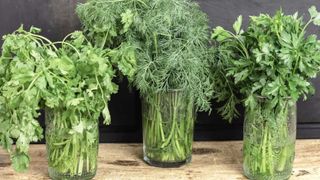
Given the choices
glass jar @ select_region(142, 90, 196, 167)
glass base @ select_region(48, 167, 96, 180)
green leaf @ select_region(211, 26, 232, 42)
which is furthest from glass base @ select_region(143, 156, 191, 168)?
green leaf @ select_region(211, 26, 232, 42)

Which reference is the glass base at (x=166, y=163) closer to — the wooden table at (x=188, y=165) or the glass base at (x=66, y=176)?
the wooden table at (x=188, y=165)

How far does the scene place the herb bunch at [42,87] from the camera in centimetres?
93

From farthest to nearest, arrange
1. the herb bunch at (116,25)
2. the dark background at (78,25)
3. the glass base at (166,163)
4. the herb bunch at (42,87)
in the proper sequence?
the dark background at (78,25) < the glass base at (166,163) < the herb bunch at (116,25) < the herb bunch at (42,87)

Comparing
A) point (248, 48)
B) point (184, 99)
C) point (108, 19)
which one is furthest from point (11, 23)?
point (248, 48)

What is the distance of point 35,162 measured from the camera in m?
1.19

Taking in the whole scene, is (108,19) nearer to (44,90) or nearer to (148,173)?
(44,90)

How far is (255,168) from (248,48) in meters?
0.25

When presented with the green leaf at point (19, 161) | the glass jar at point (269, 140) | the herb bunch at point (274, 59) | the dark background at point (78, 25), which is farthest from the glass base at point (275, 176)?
the green leaf at point (19, 161)

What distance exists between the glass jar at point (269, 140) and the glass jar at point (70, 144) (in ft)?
1.07

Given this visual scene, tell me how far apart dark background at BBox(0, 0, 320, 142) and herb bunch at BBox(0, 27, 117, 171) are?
9.2 inches

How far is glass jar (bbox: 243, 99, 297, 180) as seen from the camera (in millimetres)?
1048

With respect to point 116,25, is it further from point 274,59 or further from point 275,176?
point 275,176

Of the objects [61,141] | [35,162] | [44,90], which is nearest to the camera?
[44,90]

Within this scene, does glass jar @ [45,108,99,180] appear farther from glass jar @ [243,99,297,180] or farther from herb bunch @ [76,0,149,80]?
glass jar @ [243,99,297,180]
